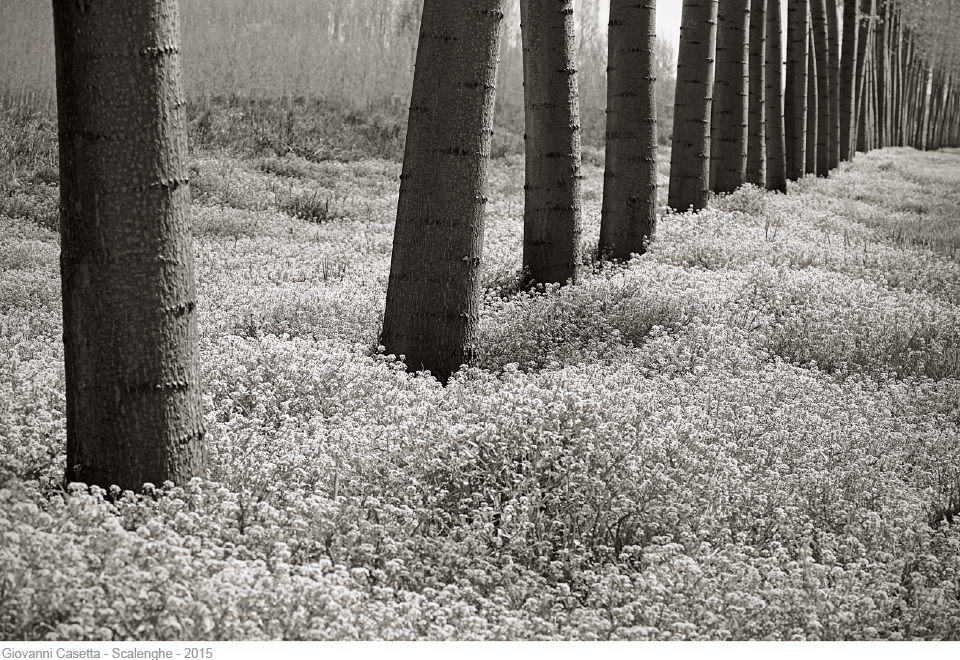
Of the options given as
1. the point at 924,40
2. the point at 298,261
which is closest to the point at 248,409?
the point at 298,261

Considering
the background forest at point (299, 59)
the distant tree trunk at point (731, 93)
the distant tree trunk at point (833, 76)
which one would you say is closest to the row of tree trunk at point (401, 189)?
the distant tree trunk at point (731, 93)

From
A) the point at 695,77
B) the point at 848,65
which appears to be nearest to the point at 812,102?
the point at 848,65

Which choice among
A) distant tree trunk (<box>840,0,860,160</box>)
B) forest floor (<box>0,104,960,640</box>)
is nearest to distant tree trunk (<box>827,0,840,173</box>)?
distant tree trunk (<box>840,0,860,160</box>)

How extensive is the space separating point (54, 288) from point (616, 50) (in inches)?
262

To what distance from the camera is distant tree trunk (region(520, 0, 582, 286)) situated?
892 cm

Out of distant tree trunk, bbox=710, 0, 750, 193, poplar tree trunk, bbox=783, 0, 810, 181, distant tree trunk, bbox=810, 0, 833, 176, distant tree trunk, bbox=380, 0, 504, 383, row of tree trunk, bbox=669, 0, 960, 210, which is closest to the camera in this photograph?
distant tree trunk, bbox=380, 0, 504, 383

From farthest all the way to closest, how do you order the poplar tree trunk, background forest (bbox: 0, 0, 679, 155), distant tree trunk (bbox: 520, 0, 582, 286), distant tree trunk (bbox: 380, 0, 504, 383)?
the poplar tree trunk, background forest (bbox: 0, 0, 679, 155), distant tree trunk (bbox: 520, 0, 582, 286), distant tree trunk (bbox: 380, 0, 504, 383)

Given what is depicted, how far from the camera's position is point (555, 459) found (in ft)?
15.5

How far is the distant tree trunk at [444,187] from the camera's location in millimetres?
6426

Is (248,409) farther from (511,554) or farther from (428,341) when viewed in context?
(511,554)

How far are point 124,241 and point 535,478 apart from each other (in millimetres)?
2206

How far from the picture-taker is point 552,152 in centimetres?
902

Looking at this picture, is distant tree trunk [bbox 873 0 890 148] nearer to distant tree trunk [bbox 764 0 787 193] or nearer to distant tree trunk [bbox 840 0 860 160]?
distant tree trunk [bbox 840 0 860 160]

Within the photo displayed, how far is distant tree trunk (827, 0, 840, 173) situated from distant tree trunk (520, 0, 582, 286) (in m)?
20.2
